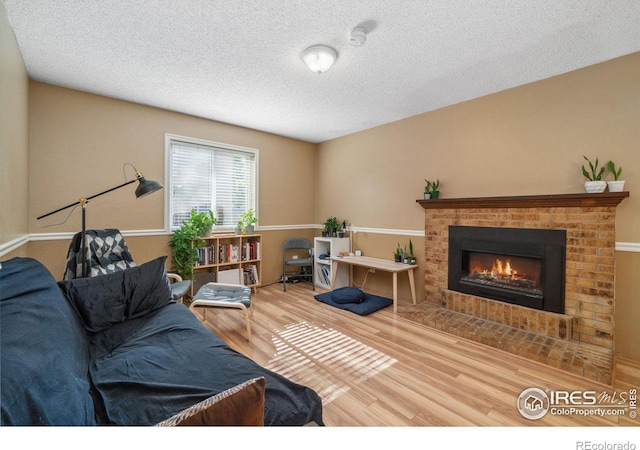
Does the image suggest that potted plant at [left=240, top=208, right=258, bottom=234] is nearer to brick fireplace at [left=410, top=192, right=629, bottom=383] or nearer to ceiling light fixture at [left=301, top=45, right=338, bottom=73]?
ceiling light fixture at [left=301, top=45, right=338, bottom=73]

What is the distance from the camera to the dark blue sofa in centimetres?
85

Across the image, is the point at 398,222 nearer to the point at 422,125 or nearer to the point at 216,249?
the point at 422,125

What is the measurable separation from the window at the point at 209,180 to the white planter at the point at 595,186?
12.9 ft

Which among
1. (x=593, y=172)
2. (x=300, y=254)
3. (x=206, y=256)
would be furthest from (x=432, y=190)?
(x=206, y=256)

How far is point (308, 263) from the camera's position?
4457mm

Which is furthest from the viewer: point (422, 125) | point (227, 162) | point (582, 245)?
point (227, 162)

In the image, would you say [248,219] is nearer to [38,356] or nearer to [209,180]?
[209,180]

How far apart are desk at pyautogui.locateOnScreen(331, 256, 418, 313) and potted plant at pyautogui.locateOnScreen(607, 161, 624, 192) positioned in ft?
6.42

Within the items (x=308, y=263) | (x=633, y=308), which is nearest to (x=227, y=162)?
(x=308, y=263)

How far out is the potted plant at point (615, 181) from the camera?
2.21 meters

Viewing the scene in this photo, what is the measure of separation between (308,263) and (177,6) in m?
3.45

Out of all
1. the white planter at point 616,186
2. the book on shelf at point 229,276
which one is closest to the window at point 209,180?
the book on shelf at point 229,276

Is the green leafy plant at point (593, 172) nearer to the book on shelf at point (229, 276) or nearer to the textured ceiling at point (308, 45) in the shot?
the textured ceiling at point (308, 45)

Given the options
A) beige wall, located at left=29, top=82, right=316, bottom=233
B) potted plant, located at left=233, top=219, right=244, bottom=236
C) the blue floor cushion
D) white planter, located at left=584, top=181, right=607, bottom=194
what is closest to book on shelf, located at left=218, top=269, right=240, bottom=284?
potted plant, located at left=233, top=219, right=244, bottom=236
